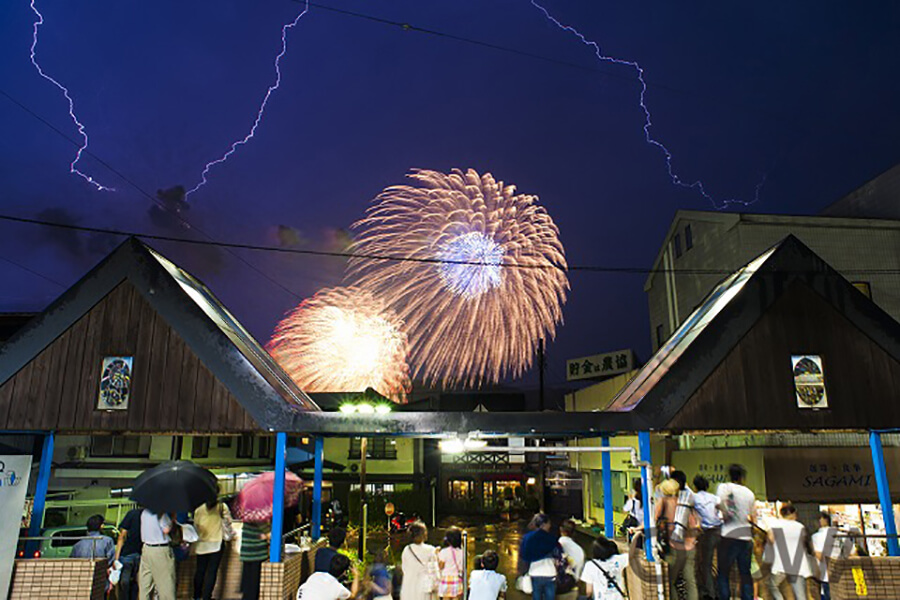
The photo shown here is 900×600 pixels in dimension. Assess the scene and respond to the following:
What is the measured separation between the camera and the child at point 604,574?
8133 mm

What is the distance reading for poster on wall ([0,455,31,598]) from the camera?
971 centimetres

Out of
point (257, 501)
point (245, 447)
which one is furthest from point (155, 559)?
point (245, 447)

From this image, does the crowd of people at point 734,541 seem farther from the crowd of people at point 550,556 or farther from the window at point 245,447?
the window at point 245,447

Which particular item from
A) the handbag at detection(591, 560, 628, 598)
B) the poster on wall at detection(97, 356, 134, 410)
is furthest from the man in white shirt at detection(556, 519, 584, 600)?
the poster on wall at detection(97, 356, 134, 410)

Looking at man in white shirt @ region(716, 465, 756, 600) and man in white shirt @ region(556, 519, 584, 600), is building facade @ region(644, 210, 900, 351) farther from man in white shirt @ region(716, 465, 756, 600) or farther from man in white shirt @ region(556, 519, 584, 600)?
man in white shirt @ region(556, 519, 584, 600)

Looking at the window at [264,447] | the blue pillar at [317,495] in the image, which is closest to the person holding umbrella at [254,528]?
the blue pillar at [317,495]

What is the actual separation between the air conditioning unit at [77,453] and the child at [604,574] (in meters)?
22.7

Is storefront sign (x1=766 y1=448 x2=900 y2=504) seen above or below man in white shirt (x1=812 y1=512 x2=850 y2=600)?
above

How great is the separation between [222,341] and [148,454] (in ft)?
58.2

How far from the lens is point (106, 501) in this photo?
1867cm

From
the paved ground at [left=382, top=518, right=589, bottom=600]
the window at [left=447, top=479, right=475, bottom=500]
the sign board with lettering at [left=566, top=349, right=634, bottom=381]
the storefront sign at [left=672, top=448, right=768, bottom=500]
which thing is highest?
the sign board with lettering at [left=566, top=349, right=634, bottom=381]

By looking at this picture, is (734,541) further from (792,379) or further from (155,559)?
(155,559)

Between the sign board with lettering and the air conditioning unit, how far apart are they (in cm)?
2976

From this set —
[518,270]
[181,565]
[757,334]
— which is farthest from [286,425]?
[518,270]
